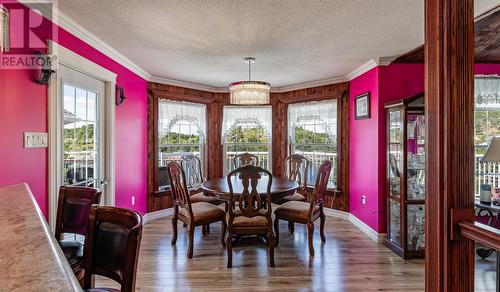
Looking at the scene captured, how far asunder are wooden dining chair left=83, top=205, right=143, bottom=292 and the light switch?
1.29m

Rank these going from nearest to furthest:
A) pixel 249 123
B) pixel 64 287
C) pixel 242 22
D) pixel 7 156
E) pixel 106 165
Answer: pixel 64 287, pixel 7 156, pixel 242 22, pixel 106 165, pixel 249 123

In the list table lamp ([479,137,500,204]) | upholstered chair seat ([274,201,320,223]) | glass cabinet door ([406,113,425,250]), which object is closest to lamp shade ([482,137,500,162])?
table lamp ([479,137,500,204])

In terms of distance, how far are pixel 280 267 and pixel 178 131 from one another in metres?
3.03

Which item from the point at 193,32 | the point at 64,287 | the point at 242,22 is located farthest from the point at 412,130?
the point at 64,287

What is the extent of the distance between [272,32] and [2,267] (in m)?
2.59

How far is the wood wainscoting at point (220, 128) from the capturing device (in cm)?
466

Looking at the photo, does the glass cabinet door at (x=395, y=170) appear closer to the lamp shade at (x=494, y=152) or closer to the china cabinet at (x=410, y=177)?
the china cabinet at (x=410, y=177)

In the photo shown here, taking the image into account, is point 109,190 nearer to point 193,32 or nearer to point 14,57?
point 14,57

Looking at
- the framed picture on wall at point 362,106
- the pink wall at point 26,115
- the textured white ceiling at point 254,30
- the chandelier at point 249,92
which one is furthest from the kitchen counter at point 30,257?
the framed picture on wall at point 362,106

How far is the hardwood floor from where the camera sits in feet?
8.35

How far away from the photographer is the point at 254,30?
106 inches

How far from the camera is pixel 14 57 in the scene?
2.02 metres

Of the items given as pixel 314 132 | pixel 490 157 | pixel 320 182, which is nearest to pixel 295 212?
pixel 320 182

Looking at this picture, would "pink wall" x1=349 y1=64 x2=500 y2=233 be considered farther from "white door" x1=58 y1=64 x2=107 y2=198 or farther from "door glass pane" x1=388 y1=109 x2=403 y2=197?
"white door" x1=58 y1=64 x2=107 y2=198
